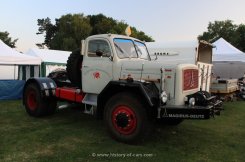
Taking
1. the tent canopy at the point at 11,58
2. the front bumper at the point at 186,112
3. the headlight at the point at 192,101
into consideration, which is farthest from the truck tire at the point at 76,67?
the tent canopy at the point at 11,58

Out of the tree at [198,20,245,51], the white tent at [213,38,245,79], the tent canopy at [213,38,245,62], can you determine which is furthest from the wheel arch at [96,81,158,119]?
the tree at [198,20,245,51]

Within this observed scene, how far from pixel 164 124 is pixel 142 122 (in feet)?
8.39

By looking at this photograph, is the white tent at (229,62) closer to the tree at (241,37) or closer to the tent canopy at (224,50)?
the tent canopy at (224,50)

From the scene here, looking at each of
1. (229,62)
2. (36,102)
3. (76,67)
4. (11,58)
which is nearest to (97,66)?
(76,67)

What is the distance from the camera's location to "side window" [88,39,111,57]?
7362 mm

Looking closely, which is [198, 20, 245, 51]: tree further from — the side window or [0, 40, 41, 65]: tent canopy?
the side window

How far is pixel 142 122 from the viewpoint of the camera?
20.1 ft

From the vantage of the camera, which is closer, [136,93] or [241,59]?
[136,93]

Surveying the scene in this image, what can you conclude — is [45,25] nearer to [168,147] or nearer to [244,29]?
[244,29]

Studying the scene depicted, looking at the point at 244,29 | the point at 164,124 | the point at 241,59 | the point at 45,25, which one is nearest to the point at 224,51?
the point at 241,59

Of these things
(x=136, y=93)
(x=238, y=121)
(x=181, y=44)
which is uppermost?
(x=181, y=44)

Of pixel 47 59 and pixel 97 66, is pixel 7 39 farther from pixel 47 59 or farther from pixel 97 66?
pixel 97 66

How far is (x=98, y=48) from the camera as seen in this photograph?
7.57m

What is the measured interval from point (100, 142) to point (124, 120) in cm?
79
